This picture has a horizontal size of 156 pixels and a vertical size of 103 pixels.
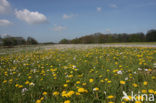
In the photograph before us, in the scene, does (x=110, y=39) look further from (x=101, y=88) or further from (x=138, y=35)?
(x=101, y=88)

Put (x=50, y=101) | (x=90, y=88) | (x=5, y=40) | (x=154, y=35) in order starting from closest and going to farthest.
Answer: (x=50, y=101)
(x=90, y=88)
(x=5, y=40)
(x=154, y=35)

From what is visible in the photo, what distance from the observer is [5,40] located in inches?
1491

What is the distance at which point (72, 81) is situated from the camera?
8.95 feet

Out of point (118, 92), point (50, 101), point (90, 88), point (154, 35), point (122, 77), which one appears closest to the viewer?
point (50, 101)

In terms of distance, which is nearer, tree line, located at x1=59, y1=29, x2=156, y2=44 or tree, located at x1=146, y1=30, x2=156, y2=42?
tree, located at x1=146, y1=30, x2=156, y2=42

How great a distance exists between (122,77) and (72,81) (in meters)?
1.31

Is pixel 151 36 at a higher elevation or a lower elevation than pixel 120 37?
lower

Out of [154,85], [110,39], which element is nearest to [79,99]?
[154,85]

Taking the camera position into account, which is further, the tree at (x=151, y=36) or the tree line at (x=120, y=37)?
the tree line at (x=120, y=37)

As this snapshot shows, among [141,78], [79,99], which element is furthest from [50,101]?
[141,78]

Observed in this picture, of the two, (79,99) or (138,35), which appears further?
(138,35)

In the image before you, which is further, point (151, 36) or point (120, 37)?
point (120, 37)

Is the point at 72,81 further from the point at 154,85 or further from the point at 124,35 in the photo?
the point at 124,35

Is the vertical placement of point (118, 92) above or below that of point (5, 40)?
below
